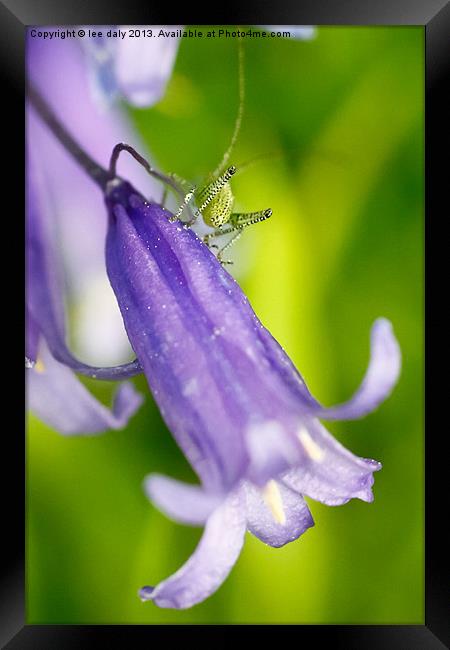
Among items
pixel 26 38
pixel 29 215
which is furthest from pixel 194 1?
pixel 29 215

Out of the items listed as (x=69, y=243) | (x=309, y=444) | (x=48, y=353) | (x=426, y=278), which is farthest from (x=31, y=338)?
(x=426, y=278)

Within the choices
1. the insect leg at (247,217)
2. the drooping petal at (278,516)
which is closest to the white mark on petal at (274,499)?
the drooping petal at (278,516)

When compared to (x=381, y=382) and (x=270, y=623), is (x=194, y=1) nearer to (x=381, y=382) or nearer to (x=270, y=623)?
(x=381, y=382)

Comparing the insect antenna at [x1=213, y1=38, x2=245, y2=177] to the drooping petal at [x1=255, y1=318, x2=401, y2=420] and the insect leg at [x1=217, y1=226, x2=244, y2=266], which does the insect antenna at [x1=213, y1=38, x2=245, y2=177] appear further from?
the drooping petal at [x1=255, y1=318, x2=401, y2=420]

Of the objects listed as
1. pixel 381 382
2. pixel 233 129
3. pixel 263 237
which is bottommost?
pixel 381 382

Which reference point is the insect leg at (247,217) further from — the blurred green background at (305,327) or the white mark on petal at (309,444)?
the white mark on petal at (309,444)
